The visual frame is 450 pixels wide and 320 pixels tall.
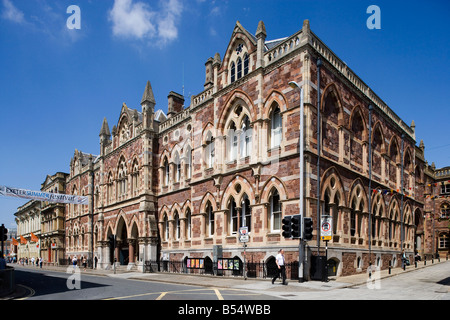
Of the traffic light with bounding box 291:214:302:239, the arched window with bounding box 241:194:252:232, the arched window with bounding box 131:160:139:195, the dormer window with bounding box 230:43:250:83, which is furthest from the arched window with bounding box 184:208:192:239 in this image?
the traffic light with bounding box 291:214:302:239

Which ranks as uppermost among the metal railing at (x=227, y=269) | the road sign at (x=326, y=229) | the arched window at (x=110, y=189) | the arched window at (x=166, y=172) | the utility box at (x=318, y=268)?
the arched window at (x=166, y=172)

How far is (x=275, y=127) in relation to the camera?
23.6 metres

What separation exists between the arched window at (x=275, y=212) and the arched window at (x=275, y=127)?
2.88m

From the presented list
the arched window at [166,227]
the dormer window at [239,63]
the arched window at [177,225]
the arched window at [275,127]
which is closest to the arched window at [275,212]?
the arched window at [275,127]

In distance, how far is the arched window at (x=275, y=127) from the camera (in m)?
23.2

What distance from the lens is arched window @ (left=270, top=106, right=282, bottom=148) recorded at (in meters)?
23.2

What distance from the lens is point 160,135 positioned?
118 feet

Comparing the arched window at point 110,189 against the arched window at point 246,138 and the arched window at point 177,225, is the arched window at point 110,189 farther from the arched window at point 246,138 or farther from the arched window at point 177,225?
the arched window at point 246,138

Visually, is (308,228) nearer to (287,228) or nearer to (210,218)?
(287,228)

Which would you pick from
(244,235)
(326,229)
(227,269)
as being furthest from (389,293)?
(227,269)

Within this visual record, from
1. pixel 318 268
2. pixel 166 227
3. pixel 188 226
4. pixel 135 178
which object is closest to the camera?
pixel 318 268

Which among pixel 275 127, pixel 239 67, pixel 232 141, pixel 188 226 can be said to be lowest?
pixel 188 226

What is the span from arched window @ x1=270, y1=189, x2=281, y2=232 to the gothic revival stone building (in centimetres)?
6

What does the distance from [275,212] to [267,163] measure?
2.80 meters
